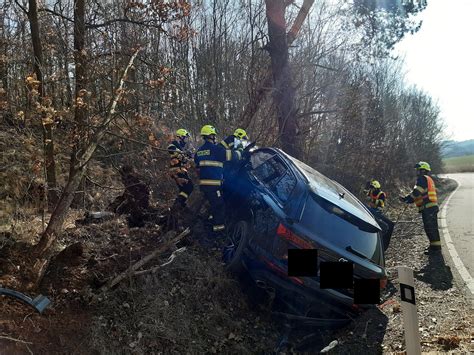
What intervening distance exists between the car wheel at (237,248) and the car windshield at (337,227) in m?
1.00

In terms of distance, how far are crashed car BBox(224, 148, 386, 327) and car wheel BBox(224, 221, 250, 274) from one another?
0.04ft

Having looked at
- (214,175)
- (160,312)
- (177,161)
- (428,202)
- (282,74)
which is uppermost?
(282,74)

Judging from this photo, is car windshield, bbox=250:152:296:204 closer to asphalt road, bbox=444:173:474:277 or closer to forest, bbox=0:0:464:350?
forest, bbox=0:0:464:350

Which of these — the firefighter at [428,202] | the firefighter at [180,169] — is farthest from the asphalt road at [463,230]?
the firefighter at [180,169]

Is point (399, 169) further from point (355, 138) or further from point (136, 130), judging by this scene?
point (136, 130)

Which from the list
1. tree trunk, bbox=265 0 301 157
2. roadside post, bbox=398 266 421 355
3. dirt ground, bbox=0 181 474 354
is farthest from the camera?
tree trunk, bbox=265 0 301 157

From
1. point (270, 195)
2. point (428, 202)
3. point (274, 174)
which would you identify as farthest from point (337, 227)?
point (428, 202)

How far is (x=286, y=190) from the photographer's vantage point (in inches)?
203

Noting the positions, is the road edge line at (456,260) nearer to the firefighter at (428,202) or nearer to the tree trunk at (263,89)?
the firefighter at (428,202)

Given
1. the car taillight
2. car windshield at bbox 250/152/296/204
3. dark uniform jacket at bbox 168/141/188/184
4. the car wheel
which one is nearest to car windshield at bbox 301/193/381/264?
the car taillight

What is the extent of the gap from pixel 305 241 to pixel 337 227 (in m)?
0.47

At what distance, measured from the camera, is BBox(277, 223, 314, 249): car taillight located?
14.7ft

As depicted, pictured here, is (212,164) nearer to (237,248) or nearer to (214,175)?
(214,175)

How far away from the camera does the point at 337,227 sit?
4.71 meters
